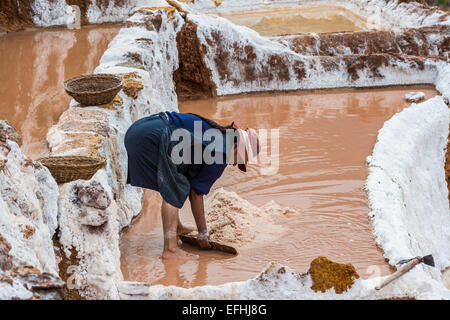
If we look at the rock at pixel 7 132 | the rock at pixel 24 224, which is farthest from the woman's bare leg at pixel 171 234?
the rock at pixel 7 132

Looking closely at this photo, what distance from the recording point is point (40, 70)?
8.08 m

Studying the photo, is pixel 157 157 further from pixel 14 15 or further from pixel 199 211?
pixel 14 15

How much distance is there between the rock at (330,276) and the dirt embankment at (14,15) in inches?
338

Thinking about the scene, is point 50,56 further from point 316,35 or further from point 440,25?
point 440,25

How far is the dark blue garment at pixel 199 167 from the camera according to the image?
4.03 meters

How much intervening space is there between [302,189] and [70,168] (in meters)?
2.61

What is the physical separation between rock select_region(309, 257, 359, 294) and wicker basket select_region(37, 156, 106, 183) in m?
1.41

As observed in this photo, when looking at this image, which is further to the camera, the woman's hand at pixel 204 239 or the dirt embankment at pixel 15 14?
the dirt embankment at pixel 15 14

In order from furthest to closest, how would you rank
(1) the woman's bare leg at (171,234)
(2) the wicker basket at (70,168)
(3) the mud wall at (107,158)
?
(1) the woman's bare leg at (171,234) → (2) the wicker basket at (70,168) → (3) the mud wall at (107,158)

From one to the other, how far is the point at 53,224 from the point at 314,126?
455cm

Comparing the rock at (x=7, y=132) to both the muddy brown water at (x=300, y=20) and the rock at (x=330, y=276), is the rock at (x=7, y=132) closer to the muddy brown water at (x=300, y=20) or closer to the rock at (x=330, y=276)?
the rock at (x=330, y=276)
